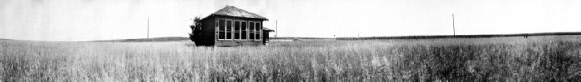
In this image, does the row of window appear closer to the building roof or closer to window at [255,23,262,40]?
window at [255,23,262,40]

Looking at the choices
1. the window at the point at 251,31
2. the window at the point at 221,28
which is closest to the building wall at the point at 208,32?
the window at the point at 221,28

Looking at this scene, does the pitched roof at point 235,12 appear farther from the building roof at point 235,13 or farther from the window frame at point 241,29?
the window frame at point 241,29

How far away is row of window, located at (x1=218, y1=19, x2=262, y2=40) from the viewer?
58.1 feet

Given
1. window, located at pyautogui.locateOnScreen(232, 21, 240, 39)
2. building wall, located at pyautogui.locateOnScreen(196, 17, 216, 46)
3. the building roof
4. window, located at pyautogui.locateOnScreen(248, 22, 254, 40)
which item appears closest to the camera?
the building roof

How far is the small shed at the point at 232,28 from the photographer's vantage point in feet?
57.1

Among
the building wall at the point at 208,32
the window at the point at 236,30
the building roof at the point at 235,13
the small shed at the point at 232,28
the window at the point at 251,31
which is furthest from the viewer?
the window at the point at 251,31

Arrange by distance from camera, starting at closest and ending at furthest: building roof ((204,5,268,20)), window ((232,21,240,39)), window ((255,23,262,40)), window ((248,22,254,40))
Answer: building roof ((204,5,268,20)), window ((232,21,240,39)), window ((248,22,254,40)), window ((255,23,262,40))

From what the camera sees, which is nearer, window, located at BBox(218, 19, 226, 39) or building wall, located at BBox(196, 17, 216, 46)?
window, located at BBox(218, 19, 226, 39)

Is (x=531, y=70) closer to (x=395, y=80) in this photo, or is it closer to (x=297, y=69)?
(x=395, y=80)

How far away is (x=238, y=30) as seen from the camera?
1823 centimetres

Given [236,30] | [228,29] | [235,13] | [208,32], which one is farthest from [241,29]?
[208,32]

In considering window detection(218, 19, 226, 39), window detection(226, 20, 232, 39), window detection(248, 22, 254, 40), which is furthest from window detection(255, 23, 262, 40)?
window detection(218, 19, 226, 39)

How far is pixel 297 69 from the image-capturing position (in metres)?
4.39

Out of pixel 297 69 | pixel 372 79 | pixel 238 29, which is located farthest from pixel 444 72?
pixel 238 29
